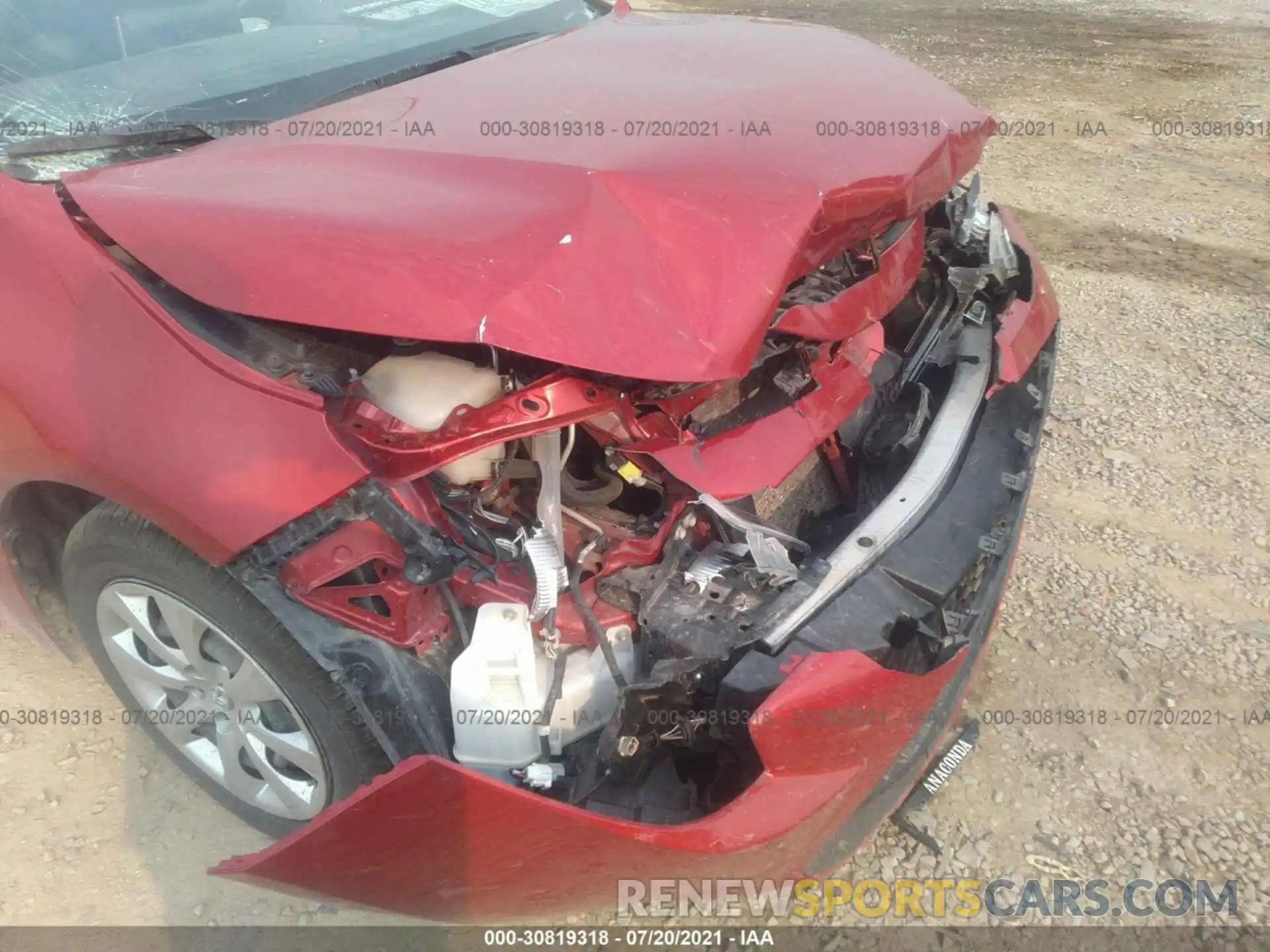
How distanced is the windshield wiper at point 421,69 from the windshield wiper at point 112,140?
25 centimetres

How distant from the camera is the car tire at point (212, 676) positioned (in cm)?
172

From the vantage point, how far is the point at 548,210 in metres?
1.54

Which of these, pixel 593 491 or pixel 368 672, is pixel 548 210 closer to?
pixel 593 491

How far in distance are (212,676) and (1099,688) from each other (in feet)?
7.59

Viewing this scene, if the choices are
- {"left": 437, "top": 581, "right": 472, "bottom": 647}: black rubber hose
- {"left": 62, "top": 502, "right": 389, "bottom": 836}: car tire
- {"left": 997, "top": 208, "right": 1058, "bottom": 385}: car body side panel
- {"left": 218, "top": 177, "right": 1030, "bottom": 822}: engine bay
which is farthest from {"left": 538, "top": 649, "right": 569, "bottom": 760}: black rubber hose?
{"left": 997, "top": 208, "right": 1058, "bottom": 385}: car body side panel

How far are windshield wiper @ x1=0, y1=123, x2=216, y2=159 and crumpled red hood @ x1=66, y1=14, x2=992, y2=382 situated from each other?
116 millimetres

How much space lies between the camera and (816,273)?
204cm

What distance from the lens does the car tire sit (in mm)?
1716

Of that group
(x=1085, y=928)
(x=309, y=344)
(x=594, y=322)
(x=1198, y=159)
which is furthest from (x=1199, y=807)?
(x=1198, y=159)

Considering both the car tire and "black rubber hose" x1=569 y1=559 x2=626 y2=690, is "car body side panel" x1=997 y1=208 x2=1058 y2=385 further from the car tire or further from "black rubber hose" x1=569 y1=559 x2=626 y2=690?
the car tire

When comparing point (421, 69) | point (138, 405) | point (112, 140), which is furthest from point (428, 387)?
point (421, 69)

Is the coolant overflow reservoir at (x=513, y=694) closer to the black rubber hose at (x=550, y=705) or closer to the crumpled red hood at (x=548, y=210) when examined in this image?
the black rubber hose at (x=550, y=705)

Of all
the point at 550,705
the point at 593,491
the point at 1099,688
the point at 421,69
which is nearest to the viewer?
the point at 550,705

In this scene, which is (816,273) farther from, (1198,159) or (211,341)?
(1198,159)
